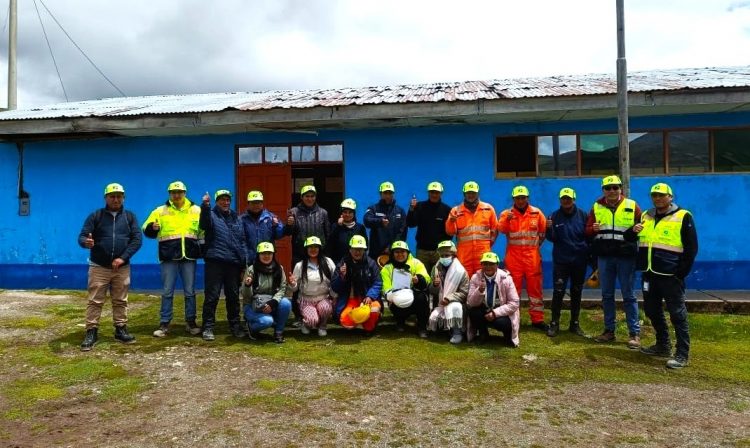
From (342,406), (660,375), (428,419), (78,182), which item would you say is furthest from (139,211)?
(660,375)

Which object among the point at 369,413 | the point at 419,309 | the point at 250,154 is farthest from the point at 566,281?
the point at 250,154

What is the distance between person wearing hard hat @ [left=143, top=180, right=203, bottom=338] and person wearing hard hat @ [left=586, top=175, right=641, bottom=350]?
4565 millimetres

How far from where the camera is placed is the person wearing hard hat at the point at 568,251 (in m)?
5.83

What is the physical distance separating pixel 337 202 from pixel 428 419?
7512 millimetres

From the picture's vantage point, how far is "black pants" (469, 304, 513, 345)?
18.1 feet

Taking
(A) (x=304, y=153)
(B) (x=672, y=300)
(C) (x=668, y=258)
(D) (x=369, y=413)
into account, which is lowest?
(D) (x=369, y=413)

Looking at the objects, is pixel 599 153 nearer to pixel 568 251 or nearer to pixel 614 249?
pixel 568 251

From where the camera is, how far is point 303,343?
5742 millimetres

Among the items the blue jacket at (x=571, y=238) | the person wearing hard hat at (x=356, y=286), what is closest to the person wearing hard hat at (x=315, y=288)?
the person wearing hard hat at (x=356, y=286)

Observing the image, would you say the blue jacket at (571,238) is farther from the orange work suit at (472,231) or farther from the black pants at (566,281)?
the orange work suit at (472,231)

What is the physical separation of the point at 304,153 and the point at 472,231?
401 centimetres

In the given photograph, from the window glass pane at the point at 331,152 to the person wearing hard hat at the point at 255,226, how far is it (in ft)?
9.84

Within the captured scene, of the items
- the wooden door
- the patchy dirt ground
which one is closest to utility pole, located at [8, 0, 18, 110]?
the wooden door

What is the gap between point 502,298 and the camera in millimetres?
5617
